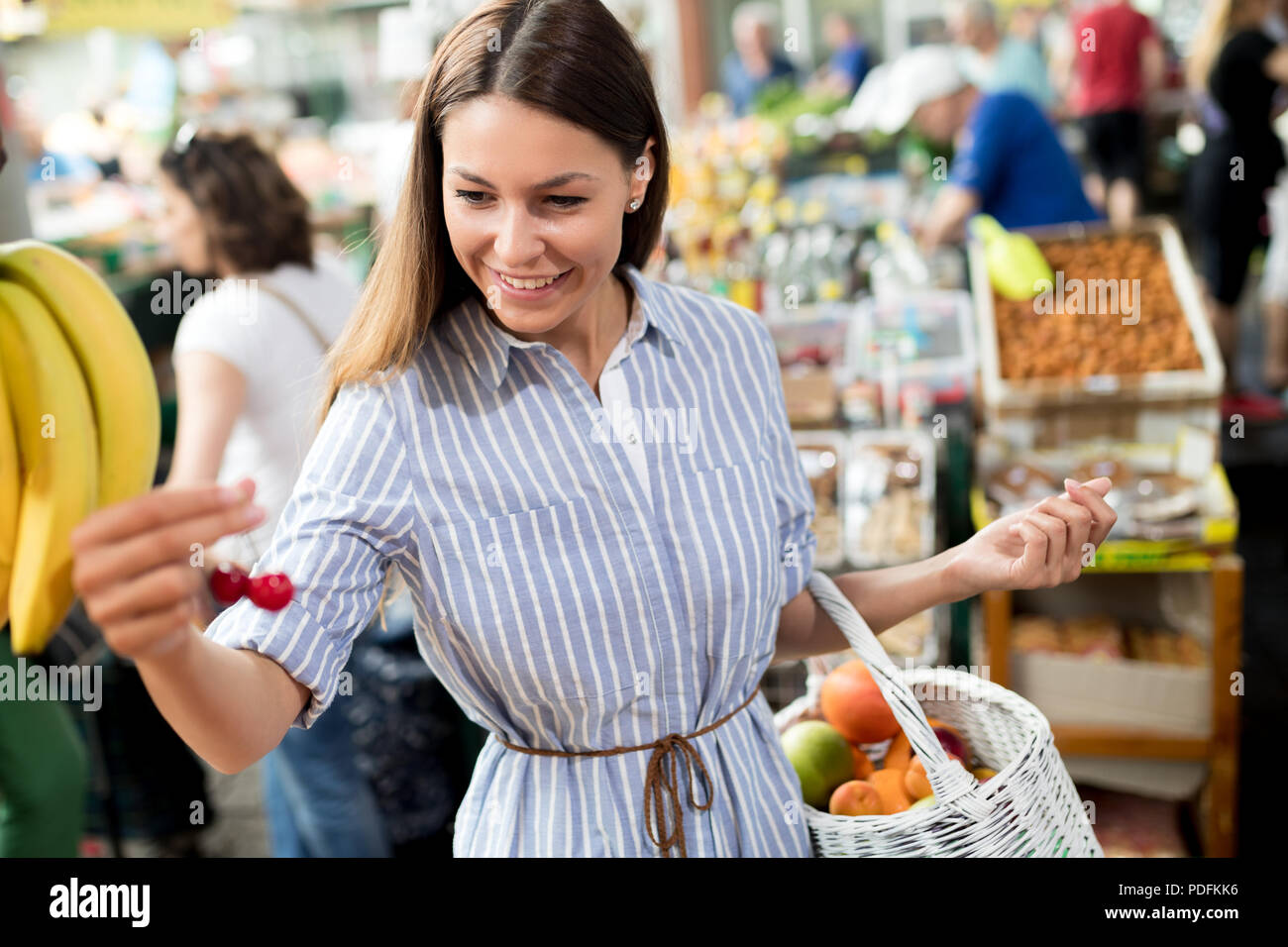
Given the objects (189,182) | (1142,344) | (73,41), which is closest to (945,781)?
(189,182)

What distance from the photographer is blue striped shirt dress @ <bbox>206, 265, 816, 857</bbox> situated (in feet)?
3.83

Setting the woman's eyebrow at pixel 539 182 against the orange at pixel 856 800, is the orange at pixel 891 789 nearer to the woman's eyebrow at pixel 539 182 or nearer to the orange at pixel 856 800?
the orange at pixel 856 800

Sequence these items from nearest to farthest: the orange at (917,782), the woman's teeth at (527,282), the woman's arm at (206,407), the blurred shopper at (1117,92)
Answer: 1. the woman's teeth at (527,282)
2. the orange at (917,782)
3. the woman's arm at (206,407)
4. the blurred shopper at (1117,92)

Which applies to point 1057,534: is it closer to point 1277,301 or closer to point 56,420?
point 56,420

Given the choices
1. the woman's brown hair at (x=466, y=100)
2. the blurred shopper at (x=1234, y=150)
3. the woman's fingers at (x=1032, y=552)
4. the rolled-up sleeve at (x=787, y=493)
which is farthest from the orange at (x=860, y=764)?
the blurred shopper at (x=1234, y=150)

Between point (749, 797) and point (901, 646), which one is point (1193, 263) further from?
point (749, 797)

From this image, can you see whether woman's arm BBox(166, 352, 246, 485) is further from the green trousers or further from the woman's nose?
the woman's nose

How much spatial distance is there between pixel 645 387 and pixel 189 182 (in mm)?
1721

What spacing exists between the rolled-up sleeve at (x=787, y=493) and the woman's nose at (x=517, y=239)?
0.39 metres

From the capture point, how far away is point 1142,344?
3223mm

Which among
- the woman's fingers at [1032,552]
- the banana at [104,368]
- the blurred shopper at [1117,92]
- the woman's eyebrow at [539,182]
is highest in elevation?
the blurred shopper at [1117,92]

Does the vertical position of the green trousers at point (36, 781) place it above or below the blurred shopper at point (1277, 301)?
below

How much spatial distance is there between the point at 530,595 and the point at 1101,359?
8.14ft

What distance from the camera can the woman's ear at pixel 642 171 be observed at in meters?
1.28
